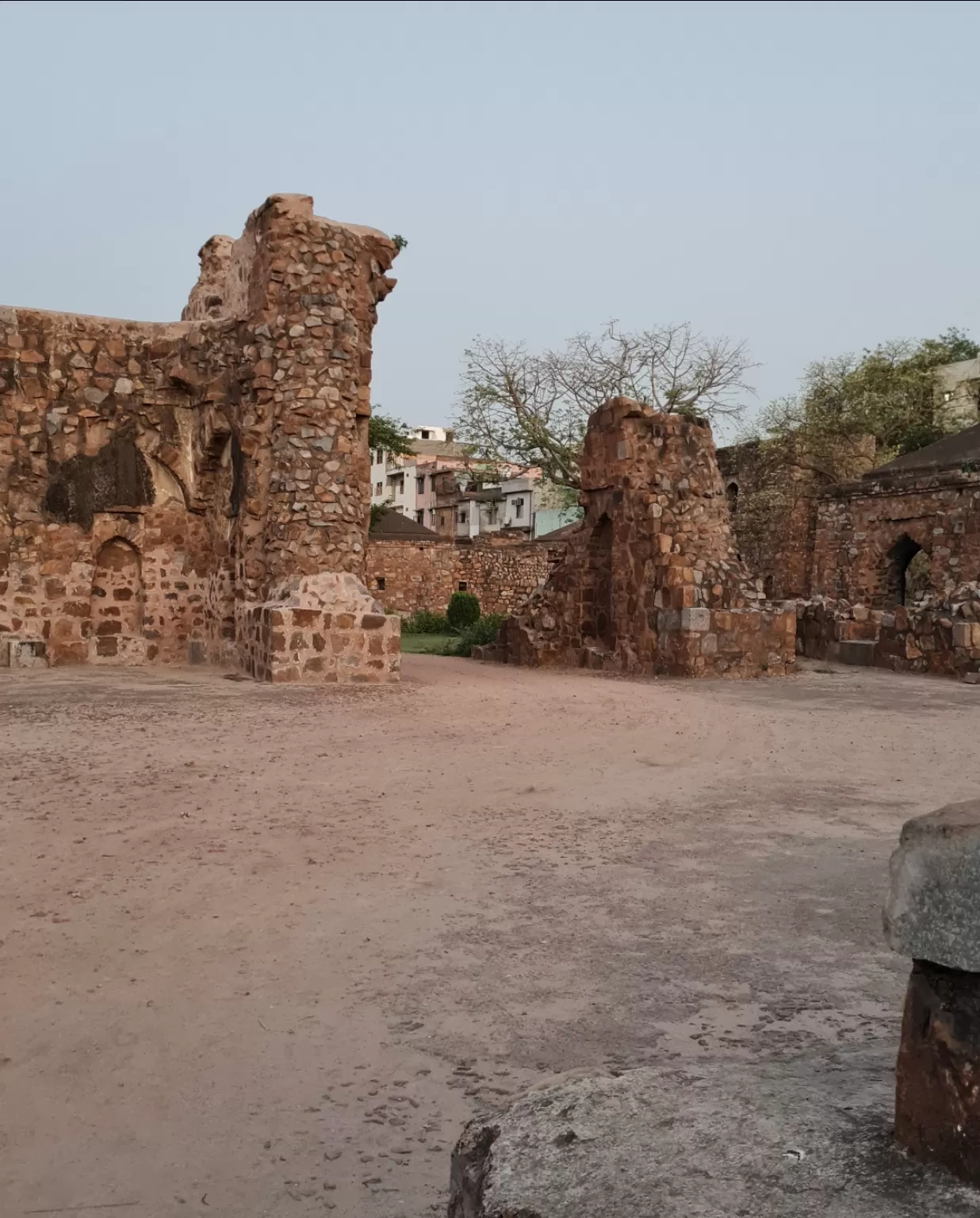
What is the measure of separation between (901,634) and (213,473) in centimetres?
865

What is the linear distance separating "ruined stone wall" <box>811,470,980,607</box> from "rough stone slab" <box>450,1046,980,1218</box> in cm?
2069

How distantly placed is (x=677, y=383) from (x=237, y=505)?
17.4 m

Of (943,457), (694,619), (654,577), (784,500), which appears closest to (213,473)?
(654,577)

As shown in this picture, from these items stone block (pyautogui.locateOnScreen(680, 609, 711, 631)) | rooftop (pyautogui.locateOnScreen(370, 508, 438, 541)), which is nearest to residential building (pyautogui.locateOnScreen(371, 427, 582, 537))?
rooftop (pyautogui.locateOnScreen(370, 508, 438, 541))

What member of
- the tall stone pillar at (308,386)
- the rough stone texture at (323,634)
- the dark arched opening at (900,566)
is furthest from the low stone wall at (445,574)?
the rough stone texture at (323,634)

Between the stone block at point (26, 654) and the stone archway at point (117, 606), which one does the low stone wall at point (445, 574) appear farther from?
the stone block at point (26, 654)

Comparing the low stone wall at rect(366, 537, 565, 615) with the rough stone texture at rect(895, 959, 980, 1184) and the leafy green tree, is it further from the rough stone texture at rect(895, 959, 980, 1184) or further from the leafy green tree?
the rough stone texture at rect(895, 959, 980, 1184)

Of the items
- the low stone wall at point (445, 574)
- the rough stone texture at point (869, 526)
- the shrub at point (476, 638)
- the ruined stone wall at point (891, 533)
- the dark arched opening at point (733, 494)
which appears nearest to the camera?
the shrub at point (476, 638)

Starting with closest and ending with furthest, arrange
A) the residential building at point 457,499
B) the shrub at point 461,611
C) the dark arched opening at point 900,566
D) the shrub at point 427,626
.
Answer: the dark arched opening at point 900,566 → the shrub at point 461,611 → the shrub at point 427,626 → the residential building at point 457,499

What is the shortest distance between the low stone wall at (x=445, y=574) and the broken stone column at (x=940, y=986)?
101 ft

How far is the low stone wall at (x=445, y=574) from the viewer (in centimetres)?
3272

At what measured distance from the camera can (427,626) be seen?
1040 inches

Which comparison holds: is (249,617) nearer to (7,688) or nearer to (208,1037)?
(7,688)

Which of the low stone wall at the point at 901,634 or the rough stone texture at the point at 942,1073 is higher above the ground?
the low stone wall at the point at 901,634
